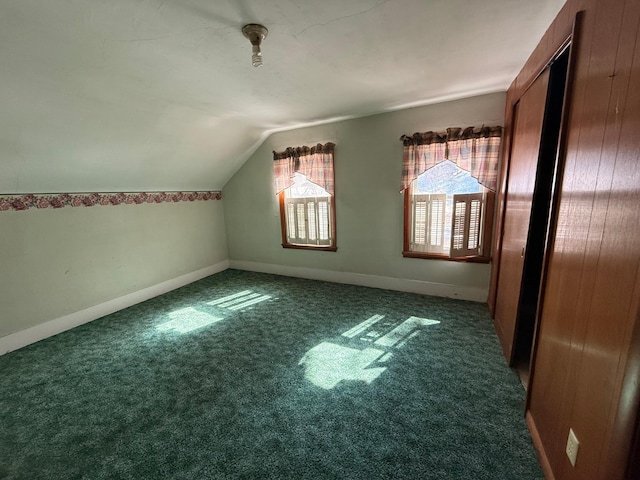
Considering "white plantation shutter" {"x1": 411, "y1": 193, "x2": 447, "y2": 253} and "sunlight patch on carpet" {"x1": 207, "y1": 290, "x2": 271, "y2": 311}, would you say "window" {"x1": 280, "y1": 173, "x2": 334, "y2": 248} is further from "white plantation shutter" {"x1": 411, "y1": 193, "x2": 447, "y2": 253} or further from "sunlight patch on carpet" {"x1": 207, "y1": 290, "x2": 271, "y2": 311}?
"white plantation shutter" {"x1": 411, "y1": 193, "x2": 447, "y2": 253}

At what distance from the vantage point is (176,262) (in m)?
3.99

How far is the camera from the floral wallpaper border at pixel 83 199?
246cm

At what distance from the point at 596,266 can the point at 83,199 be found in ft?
13.9

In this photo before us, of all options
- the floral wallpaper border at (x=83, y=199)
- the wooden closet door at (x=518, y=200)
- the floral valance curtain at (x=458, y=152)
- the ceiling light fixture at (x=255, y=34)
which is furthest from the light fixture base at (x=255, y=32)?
the floral wallpaper border at (x=83, y=199)

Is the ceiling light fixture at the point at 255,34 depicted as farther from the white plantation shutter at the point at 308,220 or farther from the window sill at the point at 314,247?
the window sill at the point at 314,247

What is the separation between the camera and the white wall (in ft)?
9.80

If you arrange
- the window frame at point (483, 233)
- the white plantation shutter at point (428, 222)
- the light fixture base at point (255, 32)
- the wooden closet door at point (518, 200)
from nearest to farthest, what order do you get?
the light fixture base at point (255, 32)
the wooden closet door at point (518, 200)
the window frame at point (483, 233)
the white plantation shutter at point (428, 222)

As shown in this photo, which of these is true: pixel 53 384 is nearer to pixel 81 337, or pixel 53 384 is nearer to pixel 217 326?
pixel 81 337

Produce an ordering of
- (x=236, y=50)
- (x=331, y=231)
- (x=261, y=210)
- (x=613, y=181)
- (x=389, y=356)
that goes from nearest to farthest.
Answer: (x=613, y=181) → (x=236, y=50) → (x=389, y=356) → (x=331, y=231) → (x=261, y=210)

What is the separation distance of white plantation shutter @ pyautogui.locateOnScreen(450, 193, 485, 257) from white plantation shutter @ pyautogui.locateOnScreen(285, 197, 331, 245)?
1.64 metres

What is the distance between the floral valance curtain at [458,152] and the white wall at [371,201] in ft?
0.39

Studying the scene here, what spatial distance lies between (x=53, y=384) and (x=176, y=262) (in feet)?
7.08

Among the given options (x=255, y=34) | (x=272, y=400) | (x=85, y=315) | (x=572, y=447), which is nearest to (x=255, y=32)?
(x=255, y=34)

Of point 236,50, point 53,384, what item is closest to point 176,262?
point 53,384
